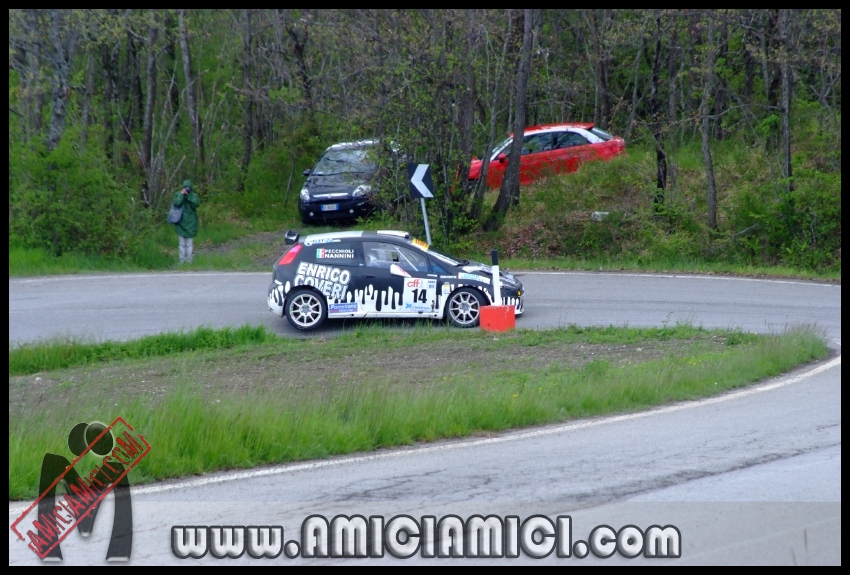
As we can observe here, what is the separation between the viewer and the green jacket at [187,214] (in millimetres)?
22359

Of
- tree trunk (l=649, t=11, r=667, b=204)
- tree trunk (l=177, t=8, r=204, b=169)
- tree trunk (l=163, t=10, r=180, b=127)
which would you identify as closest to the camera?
tree trunk (l=649, t=11, r=667, b=204)

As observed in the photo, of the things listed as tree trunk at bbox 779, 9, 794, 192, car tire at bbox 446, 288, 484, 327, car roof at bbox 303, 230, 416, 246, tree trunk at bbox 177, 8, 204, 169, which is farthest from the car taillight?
tree trunk at bbox 177, 8, 204, 169

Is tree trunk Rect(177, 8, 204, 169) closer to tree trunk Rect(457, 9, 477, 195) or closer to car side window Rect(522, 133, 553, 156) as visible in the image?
tree trunk Rect(457, 9, 477, 195)

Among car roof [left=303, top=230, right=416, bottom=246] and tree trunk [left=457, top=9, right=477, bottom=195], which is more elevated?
tree trunk [left=457, top=9, right=477, bottom=195]

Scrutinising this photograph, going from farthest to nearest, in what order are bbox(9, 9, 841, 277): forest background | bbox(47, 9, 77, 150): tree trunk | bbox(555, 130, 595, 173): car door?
bbox(555, 130, 595, 173): car door, bbox(47, 9, 77, 150): tree trunk, bbox(9, 9, 841, 277): forest background

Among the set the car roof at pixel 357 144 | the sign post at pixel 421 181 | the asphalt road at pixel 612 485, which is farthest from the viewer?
the car roof at pixel 357 144

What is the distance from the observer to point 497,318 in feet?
48.1

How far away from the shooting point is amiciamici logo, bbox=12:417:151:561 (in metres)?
5.32

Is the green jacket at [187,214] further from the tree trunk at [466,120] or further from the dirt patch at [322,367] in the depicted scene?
the dirt patch at [322,367]

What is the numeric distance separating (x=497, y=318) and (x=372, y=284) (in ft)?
7.35

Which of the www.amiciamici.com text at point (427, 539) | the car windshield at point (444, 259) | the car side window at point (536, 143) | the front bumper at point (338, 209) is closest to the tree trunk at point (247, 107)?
the front bumper at point (338, 209)

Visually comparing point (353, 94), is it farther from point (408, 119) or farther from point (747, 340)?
point (747, 340)

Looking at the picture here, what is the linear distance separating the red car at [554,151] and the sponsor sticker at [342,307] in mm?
12581

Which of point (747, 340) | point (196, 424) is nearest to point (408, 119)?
point (747, 340)
